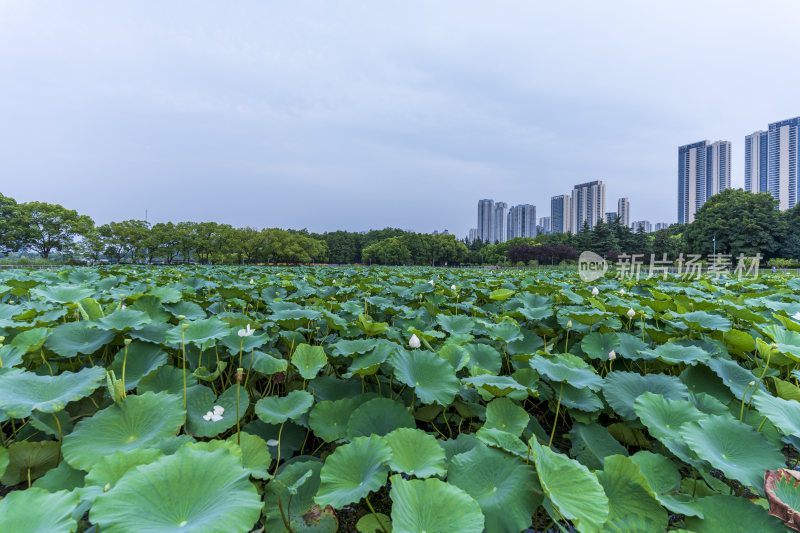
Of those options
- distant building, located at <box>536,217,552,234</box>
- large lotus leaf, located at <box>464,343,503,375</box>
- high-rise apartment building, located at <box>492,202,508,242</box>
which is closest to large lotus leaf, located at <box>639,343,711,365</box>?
large lotus leaf, located at <box>464,343,503,375</box>

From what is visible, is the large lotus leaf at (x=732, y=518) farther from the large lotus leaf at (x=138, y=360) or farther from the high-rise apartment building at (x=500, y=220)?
the high-rise apartment building at (x=500, y=220)

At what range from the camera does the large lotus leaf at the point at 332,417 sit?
48.2 inches

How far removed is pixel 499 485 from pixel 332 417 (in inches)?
25.0

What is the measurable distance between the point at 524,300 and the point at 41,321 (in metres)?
3.04

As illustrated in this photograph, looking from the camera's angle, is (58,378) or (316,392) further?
(316,392)

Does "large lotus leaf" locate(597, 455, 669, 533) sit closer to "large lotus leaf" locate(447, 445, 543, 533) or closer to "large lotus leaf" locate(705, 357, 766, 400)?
"large lotus leaf" locate(447, 445, 543, 533)

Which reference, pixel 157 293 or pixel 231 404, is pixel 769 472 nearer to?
pixel 231 404

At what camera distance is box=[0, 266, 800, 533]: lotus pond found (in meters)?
0.75

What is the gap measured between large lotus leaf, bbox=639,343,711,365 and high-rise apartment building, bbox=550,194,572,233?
105554 millimetres

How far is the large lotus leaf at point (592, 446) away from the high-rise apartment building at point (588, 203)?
92.4 meters

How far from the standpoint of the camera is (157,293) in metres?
2.26

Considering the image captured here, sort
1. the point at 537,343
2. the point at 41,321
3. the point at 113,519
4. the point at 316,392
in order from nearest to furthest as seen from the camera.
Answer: the point at 113,519
the point at 316,392
the point at 41,321
the point at 537,343

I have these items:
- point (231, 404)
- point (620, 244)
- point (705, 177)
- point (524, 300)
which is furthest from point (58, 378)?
point (705, 177)

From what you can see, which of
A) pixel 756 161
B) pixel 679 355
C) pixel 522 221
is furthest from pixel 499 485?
pixel 522 221
